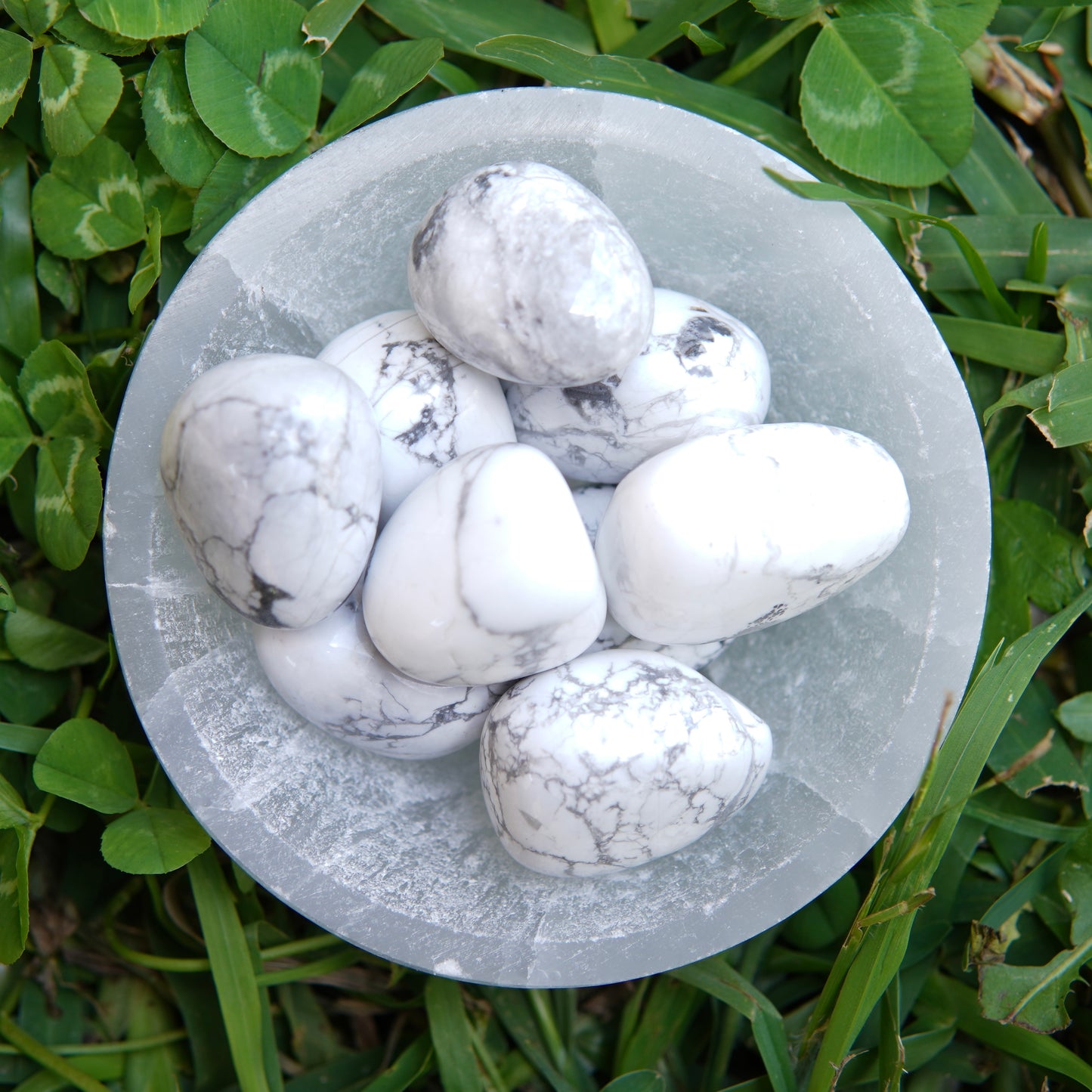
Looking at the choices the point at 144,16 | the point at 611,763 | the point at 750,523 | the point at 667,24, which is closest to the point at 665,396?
the point at 750,523

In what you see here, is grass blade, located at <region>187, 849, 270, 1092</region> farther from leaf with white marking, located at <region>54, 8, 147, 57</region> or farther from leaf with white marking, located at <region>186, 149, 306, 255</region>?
leaf with white marking, located at <region>54, 8, 147, 57</region>

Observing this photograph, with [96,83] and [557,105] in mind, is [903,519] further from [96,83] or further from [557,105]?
[96,83]

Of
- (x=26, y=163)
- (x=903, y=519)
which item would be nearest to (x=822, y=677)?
(x=903, y=519)

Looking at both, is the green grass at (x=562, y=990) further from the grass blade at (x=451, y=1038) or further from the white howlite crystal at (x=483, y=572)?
the white howlite crystal at (x=483, y=572)

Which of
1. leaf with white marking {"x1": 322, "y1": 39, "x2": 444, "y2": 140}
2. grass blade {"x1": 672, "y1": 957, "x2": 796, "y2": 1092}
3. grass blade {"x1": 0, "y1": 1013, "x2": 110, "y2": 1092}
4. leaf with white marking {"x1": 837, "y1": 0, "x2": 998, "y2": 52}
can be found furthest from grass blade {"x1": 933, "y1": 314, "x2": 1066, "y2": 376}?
grass blade {"x1": 0, "y1": 1013, "x2": 110, "y2": 1092}

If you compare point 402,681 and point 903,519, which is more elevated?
point 903,519
